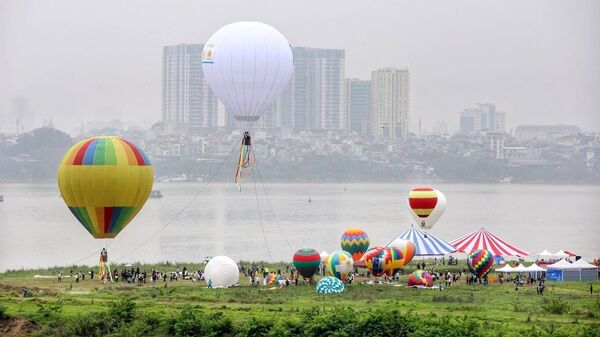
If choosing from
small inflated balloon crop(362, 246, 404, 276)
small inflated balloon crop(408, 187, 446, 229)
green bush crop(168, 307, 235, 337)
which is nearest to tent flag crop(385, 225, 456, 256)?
small inflated balloon crop(408, 187, 446, 229)

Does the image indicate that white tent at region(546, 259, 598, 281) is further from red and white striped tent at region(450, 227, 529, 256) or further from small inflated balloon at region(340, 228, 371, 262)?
small inflated balloon at region(340, 228, 371, 262)

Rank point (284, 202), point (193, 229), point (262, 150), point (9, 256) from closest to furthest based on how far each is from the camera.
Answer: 1. point (9, 256)
2. point (193, 229)
3. point (284, 202)
4. point (262, 150)

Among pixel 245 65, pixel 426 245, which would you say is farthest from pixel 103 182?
pixel 426 245

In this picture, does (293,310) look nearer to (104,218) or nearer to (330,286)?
(330,286)

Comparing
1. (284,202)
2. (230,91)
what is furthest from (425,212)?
(284,202)

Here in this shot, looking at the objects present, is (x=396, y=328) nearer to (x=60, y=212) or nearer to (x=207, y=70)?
(x=207, y=70)
